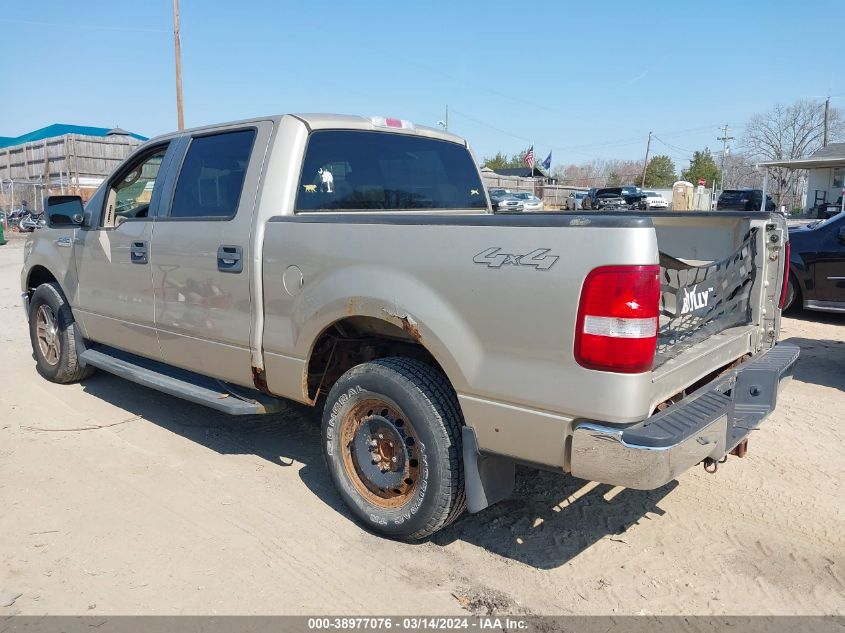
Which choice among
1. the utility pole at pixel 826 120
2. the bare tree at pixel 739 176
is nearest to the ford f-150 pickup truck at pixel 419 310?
the utility pole at pixel 826 120

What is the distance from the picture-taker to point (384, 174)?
4320 mm

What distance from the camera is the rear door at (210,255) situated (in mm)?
3859

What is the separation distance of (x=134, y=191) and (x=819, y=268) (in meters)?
8.16

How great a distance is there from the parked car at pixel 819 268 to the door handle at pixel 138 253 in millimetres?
7509

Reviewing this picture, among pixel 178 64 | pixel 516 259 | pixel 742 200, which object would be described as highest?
pixel 178 64

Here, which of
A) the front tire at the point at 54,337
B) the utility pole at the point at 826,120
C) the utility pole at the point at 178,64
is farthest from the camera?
the utility pole at the point at 826,120

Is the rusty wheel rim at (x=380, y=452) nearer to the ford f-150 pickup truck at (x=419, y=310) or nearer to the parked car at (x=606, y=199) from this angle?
the ford f-150 pickup truck at (x=419, y=310)

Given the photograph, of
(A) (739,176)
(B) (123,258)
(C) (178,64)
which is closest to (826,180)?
(C) (178,64)

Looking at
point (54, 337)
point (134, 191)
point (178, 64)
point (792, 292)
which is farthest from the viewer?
point (178, 64)

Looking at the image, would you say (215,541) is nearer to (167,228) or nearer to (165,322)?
(165,322)

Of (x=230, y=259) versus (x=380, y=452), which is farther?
(x=230, y=259)

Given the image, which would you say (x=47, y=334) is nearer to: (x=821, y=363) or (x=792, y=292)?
(x=821, y=363)

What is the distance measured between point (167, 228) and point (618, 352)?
3.08 meters

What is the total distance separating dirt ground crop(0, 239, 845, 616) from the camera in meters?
2.93
